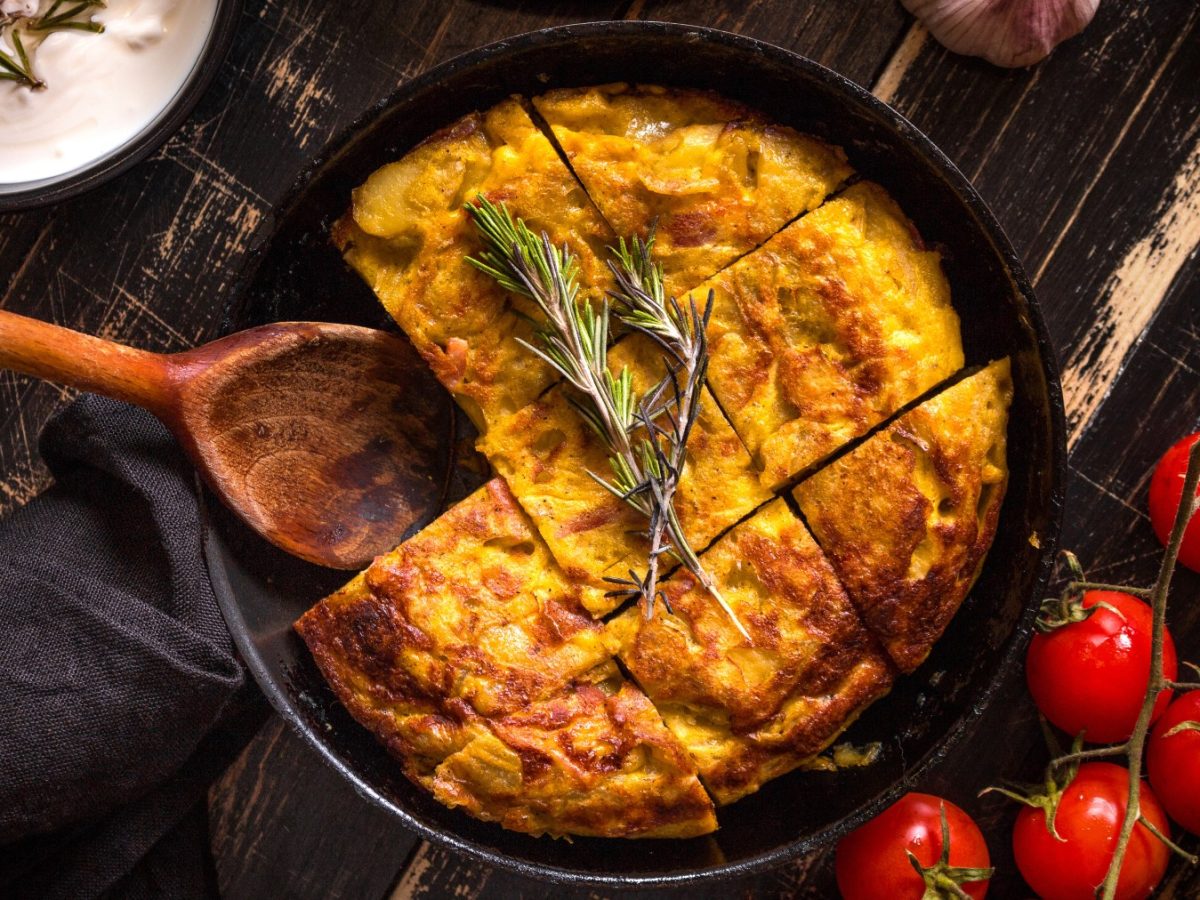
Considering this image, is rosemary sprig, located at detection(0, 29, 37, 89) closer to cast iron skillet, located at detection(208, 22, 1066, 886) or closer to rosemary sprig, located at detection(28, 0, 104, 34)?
rosemary sprig, located at detection(28, 0, 104, 34)

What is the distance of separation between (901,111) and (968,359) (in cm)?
91

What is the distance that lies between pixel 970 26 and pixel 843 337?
46.6 inches

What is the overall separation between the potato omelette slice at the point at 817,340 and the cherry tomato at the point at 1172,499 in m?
0.85

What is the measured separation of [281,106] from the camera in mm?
3508

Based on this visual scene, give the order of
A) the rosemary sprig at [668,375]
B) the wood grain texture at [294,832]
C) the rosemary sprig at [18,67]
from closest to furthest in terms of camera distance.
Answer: the rosemary sprig at [668,375], the rosemary sprig at [18,67], the wood grain texture at [294,832]

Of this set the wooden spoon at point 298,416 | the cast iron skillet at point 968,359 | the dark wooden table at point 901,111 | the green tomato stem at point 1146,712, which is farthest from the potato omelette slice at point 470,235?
the green tomato stem at point 1146,712

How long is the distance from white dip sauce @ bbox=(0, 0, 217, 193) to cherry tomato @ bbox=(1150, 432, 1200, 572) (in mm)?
3277

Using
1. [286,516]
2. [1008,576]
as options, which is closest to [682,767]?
[1008,576]

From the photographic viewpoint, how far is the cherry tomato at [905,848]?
322 centimetres

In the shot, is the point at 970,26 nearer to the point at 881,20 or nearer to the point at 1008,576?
the point at 881,20

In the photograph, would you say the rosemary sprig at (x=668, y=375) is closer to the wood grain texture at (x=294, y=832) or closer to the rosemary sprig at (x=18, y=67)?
the wood grain texture at (x=294, y=832)

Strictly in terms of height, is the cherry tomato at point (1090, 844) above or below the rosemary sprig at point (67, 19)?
below

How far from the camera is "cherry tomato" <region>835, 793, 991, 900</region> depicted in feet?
10.6

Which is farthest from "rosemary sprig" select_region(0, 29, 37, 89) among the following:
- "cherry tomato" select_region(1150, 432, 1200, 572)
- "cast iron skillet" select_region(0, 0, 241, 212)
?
"cherry tomato" select_region(1150, 432, 1200, 572)
